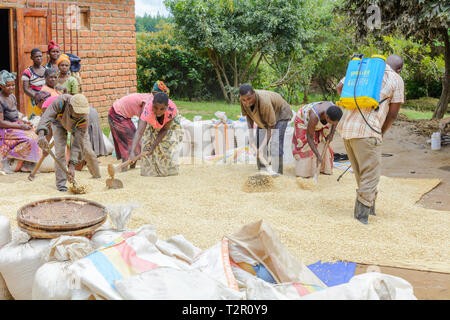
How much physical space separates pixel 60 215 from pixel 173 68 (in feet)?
44.1

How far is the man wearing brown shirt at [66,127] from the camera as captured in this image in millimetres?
5512

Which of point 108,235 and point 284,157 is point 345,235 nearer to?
point 108,235

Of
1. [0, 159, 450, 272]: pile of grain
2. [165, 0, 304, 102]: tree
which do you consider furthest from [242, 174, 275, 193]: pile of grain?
[165, 0, 304, 102]: tree

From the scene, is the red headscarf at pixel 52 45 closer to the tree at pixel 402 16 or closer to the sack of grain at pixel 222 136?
the sack of grain at pixel 222 136

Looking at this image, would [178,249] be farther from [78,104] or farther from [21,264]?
[78,104]

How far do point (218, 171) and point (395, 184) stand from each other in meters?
2.34

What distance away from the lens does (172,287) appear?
2379 millimetres

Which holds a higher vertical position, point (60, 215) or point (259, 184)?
point (60, 215)

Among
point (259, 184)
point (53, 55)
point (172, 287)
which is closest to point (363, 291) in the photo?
point (172, 287)

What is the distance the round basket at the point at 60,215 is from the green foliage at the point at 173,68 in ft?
41.0

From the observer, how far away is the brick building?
27.3 feet
